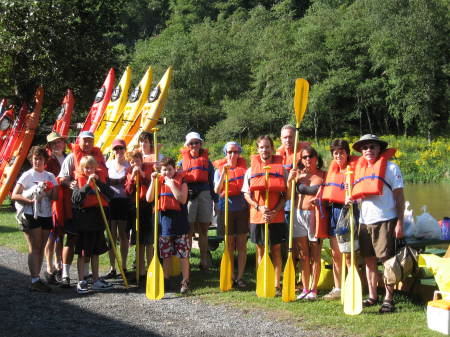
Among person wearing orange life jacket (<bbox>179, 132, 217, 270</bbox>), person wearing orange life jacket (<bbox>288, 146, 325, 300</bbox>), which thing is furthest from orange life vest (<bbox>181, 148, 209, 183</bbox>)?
person wearing orange life jacket (<bbox>288, 146, 325, 300</bbox>)

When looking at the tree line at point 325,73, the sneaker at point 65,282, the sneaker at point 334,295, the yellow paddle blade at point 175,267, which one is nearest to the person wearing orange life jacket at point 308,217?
the sneaker at point 334,295

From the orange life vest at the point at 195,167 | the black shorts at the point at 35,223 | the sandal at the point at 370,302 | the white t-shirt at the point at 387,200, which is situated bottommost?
the sandal at the point at 370,302

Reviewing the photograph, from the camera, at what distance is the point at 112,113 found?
12.3 metres

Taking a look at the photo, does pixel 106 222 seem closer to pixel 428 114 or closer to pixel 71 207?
pixel 71 207

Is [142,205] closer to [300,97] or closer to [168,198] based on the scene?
[168,198]

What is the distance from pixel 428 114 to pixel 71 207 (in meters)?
30.2

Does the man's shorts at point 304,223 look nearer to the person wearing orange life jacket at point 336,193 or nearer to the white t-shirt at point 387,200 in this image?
the person wearing orange life jacket at point 336,193

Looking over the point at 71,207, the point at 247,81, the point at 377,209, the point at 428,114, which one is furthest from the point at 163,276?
the point at 247,81

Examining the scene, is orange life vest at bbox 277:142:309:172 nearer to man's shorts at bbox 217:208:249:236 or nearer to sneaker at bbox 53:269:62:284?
man's shorts at bbox 217:208:249:236

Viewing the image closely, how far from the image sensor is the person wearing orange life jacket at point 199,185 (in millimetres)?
6453

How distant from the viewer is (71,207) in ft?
19.8

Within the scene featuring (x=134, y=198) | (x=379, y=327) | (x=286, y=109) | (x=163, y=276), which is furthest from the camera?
(x=286, y=109)

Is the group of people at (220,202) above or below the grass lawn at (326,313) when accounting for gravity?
above

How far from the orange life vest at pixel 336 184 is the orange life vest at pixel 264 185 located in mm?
477
